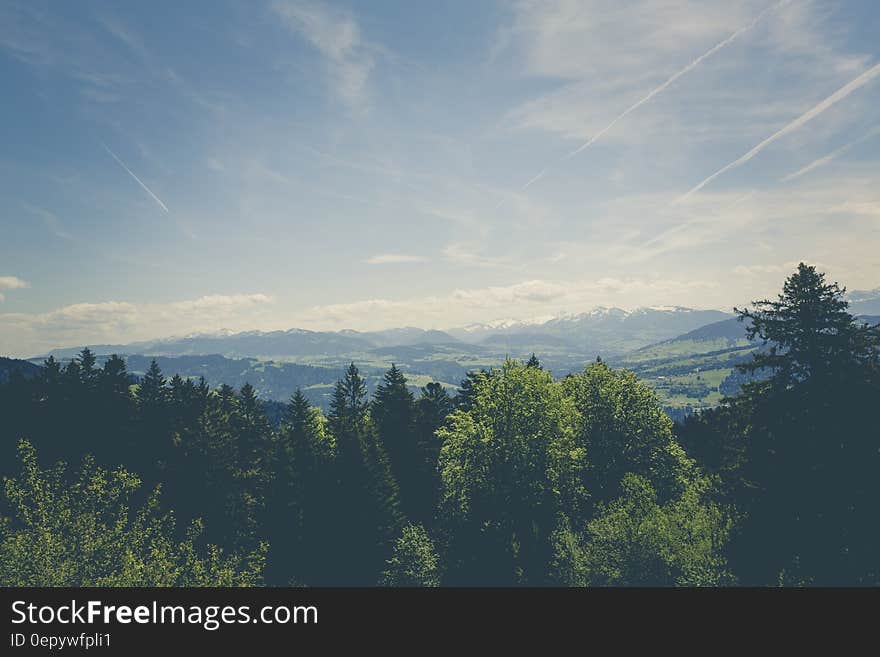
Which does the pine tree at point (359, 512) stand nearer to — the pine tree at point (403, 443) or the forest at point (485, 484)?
the forest at point (485, 484)

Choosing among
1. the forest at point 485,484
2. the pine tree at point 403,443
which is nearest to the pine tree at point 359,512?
the forest at point 485,484

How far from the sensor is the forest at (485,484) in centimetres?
2572

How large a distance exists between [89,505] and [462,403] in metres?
39.2

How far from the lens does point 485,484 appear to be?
41.2 metres

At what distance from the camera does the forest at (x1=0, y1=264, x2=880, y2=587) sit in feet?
84.4

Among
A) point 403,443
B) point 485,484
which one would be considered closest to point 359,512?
point 485,484

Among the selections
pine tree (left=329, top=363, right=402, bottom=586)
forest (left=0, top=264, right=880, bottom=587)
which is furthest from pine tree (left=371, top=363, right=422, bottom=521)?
pine tree (left=329, top=363, right=402, bottom=586)

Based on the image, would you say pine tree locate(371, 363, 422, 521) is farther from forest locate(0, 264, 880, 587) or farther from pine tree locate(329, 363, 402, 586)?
pine tree locate(329, 363, 402, 586)

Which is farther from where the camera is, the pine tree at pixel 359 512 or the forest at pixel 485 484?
the pine tree at pixel 359 512

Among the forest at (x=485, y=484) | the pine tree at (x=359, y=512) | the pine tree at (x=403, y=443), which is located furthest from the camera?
the pine tree at (x=403, y=443)

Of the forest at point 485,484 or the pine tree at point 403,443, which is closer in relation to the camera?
the forest at point 485,484

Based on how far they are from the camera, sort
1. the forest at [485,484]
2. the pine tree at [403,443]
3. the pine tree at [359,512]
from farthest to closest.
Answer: the pine tree at [403,443]
the pine tree at [359,512]
the forest at [485,484]
